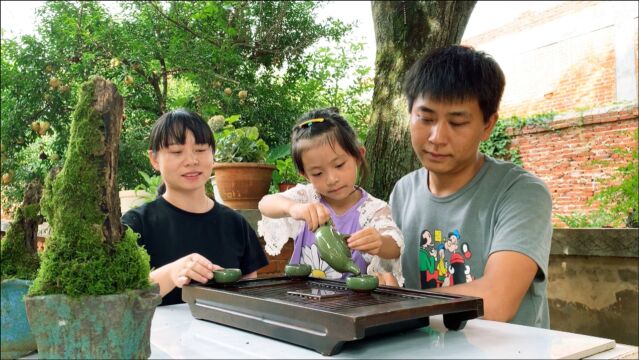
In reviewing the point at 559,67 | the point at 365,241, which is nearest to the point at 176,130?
the point at 365,241

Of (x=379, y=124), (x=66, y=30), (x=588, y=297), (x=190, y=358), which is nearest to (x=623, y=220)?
(x=588, y=297)

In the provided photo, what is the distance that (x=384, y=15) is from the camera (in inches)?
128

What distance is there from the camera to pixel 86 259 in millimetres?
647

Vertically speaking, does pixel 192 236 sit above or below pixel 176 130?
below

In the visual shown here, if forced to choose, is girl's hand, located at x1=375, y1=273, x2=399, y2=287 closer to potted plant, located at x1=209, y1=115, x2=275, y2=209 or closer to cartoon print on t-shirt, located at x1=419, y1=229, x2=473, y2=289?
cartoon print on t-shirt, located at x1=419, y1=229, x2=473, y2=289

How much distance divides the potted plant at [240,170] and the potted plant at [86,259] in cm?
218

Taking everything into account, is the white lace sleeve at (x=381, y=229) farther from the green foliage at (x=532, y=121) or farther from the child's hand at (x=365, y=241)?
the green foliage at (x=532, y=121)

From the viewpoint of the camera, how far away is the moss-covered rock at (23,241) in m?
0.74

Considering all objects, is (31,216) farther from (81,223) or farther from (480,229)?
(480,229)

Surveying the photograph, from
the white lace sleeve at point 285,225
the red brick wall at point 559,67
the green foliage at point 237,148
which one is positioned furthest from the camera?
the red brick wall at point 559,67

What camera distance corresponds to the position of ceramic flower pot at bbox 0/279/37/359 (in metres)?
0.70

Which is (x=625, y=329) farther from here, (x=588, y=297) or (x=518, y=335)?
(x=518, y=335)

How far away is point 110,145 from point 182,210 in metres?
1.14

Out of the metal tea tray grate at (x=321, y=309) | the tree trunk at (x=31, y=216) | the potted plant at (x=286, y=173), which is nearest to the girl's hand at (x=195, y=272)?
the metal tea tray grate at (x=321, y=309)
